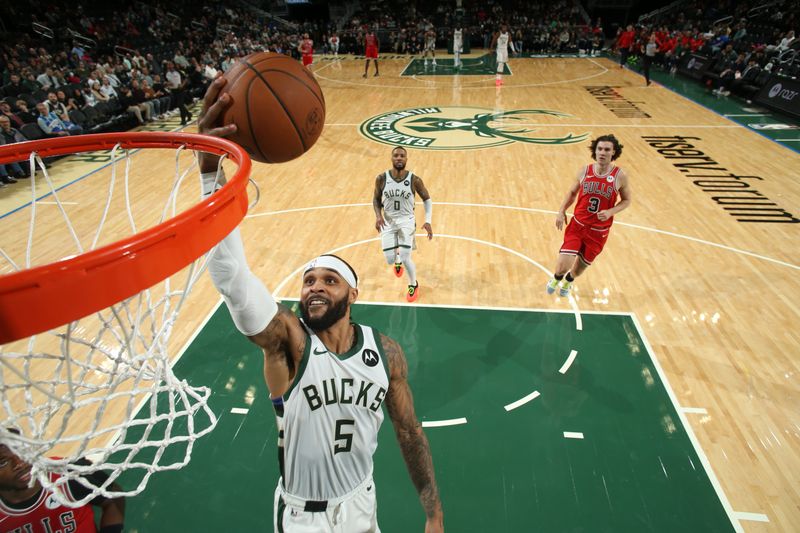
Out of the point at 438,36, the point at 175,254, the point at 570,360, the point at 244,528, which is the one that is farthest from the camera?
the point at 438,36

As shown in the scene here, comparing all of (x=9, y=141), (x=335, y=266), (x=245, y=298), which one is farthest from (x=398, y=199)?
(x=9, y=141)

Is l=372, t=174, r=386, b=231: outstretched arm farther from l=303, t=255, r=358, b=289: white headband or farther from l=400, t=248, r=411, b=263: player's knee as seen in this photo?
l=303, t=255, r=358, b=289: white headband

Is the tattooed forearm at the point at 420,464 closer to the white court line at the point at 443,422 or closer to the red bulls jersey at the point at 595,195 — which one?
the white court line at the point at 443,422

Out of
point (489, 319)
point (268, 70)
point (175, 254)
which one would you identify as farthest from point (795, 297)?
point (175, 254)

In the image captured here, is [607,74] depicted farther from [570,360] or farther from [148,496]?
[148,496]

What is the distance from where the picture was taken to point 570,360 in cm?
459

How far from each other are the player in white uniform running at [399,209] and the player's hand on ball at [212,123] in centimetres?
310

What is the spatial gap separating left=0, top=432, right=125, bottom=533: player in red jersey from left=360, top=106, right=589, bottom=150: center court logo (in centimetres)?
908

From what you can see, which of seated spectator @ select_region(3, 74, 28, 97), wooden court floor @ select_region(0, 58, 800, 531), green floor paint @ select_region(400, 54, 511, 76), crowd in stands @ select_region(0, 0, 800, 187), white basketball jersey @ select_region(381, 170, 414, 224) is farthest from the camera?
green floor paint @ select_region(400, 54, 511, 76)

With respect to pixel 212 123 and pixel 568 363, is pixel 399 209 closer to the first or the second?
pixel 568 363

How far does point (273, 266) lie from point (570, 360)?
368 centimetres

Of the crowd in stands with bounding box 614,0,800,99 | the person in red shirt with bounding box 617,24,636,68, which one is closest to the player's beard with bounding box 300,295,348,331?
the crowd in stands with bounding box 614,0,800,99

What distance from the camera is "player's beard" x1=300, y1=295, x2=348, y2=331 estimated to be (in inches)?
82.4

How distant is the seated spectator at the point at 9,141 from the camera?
8266 mm
